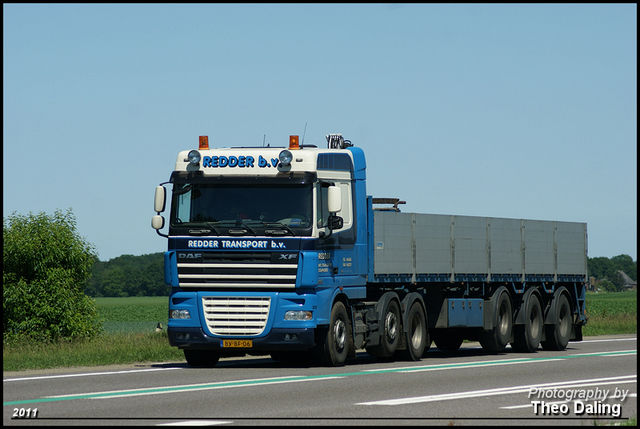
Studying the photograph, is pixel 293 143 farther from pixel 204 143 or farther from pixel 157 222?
pixel 157 222

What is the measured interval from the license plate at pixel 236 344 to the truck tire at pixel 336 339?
1.27 meters

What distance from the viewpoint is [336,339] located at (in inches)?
728

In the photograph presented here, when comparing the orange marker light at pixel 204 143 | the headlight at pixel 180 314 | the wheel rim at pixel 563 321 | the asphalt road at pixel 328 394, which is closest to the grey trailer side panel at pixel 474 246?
the wheel rim at pixel 563 321

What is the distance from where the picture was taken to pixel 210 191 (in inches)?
709

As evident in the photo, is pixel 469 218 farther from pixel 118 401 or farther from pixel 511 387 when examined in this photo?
pixel 118 401

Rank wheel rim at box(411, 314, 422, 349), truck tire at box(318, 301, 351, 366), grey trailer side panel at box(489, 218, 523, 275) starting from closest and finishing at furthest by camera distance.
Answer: truck tire at box(318, 301, 351, 366) < wheel rim at box(411, 314, 422, 349) < grey trailer side panel at box(489, 218, 523, 275)

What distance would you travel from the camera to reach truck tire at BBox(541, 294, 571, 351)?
2630cm

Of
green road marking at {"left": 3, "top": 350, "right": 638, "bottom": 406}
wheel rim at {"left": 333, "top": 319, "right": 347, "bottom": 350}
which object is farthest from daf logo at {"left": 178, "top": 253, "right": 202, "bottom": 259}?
green road marking at {"left": 3, "top": 350, "right": 638, "bottom": 406}

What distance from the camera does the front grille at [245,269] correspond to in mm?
17547

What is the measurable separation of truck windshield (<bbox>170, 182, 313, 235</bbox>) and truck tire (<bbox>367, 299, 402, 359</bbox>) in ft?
10.9

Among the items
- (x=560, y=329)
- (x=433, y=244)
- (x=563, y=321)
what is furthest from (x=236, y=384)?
(x=563, y=321)

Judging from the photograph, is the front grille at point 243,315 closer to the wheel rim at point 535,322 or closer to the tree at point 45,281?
the wheel rim at point 535,322

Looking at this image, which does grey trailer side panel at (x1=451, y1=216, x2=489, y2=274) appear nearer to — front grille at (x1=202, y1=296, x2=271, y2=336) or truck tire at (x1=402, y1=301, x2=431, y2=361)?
truck tire at (x1=402, y1=301, x2=431, y2=361)

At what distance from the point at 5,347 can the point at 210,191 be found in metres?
8.65
